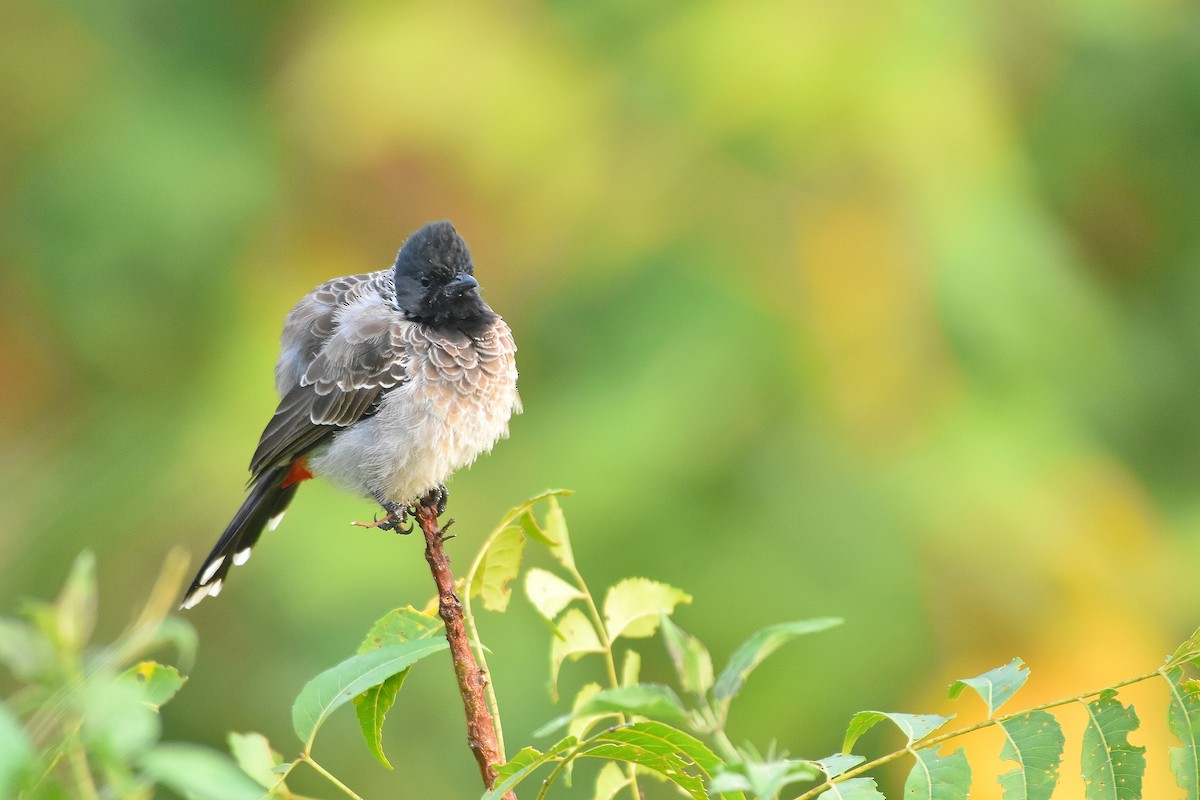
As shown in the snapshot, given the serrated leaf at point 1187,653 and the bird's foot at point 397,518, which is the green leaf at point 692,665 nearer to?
the serrated leaf at point 1187,653

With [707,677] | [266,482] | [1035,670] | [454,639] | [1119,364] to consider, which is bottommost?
[707,677]

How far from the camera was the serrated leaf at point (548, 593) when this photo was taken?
1.84 metres

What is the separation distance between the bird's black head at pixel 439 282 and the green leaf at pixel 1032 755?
7.34 ft

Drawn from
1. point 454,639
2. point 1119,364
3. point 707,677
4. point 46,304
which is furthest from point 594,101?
point 707,677

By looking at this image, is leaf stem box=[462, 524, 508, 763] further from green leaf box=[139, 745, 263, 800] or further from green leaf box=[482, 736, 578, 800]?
green leaf box=[139, 745, 263, 800]

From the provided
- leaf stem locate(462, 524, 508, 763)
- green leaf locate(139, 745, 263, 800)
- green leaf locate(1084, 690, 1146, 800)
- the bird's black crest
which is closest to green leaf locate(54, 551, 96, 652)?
green leaf locate(139, 745, 263, 800)

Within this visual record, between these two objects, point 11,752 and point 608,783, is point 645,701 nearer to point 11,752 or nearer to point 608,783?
point 11,752

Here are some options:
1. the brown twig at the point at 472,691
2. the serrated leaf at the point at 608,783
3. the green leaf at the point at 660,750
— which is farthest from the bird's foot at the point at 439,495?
the green leaf at the point at 660,750

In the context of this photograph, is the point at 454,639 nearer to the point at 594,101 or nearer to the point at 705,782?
the point at 705,782

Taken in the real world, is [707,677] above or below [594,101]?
below

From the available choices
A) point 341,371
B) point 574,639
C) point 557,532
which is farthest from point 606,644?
point 341,371

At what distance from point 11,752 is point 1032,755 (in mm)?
1226

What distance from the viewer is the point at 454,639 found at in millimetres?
1879

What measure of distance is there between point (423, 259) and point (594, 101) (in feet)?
11.3
